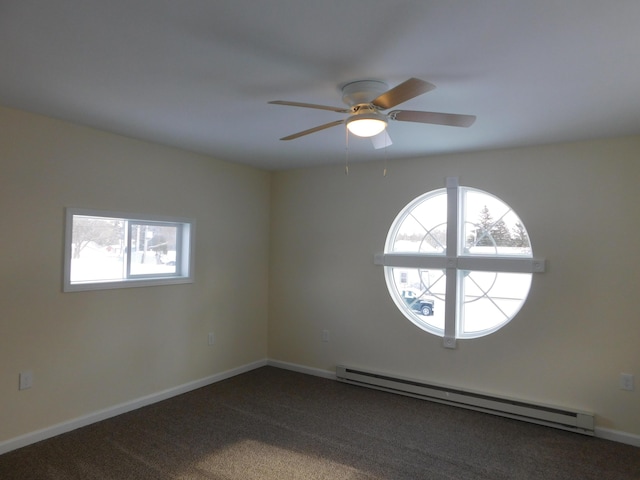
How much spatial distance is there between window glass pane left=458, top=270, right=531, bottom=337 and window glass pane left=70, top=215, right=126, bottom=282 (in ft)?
9.99

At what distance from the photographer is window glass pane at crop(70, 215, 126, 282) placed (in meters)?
3.23

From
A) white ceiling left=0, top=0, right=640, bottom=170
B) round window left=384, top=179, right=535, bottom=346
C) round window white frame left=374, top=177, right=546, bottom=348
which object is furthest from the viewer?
round window left=384, top=179, right=535, bottom=346

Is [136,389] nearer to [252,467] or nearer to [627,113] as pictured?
[252,467]

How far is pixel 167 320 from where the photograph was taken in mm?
3826

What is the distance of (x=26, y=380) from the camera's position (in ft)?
9.39

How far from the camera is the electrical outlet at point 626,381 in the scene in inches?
122

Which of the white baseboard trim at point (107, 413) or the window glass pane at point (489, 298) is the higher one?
the window glass pane at point (489, 298)

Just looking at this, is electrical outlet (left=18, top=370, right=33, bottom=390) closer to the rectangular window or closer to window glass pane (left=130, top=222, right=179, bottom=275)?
the rectangular window

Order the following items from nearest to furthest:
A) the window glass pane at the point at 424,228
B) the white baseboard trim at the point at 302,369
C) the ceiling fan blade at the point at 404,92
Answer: the ceiling fan blade at the point at 404,92
the window glass pane at the point at 424,228
the white baseboard trim at the point at 302,369

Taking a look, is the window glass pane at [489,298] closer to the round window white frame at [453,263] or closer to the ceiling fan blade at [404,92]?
the round window white frame at [453,263]

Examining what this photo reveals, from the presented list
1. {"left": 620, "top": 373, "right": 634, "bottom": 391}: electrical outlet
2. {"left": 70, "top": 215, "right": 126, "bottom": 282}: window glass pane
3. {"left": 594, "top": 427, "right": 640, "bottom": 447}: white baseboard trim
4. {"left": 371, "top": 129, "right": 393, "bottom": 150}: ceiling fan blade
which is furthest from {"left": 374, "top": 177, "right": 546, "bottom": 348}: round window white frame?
{"left": 70, "top": 215, "right": 126, "bottom": 282}: window glass pane

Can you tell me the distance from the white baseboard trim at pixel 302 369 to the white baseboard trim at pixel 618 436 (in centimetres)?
236

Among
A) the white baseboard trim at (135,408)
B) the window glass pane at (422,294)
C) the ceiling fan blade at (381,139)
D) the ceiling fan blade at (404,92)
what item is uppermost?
the ceiling fan blade at (381,139)

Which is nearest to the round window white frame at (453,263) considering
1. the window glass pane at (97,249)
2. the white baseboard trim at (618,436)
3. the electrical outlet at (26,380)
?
the white baseboard trim at (618,436)
